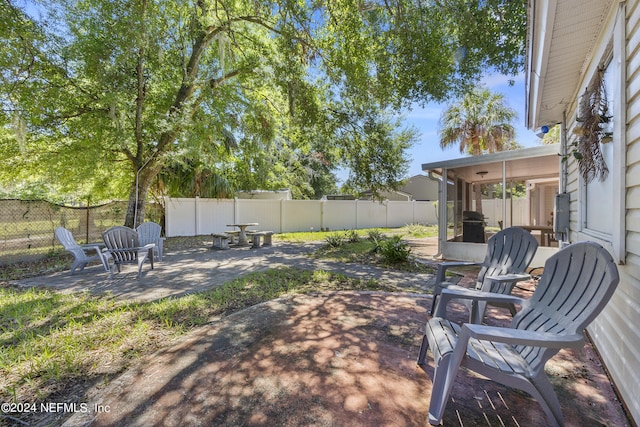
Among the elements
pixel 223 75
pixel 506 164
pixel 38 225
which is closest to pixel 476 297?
pixel 506 164

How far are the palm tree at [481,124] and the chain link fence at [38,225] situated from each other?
13949mm

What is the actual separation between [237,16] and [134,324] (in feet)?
24.3

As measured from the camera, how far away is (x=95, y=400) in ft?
6.50

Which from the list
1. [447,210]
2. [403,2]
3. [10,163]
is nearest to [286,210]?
[447,210]

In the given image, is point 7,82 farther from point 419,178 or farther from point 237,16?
point 419,178

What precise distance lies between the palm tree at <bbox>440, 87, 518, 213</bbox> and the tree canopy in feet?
16.8

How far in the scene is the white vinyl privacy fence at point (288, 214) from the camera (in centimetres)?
1143

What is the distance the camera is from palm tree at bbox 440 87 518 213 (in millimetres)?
13289

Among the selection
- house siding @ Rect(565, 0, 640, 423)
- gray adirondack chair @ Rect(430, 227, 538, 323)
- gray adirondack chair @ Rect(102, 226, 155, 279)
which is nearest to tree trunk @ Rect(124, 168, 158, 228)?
gray adirondack chair @ Rect(102, 226, 155, 279)

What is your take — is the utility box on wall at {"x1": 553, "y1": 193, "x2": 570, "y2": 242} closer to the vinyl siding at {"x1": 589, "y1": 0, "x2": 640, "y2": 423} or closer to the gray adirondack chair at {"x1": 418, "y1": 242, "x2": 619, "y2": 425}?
the vinyl siding at {"x1": 589, "y1": 0, "x2": 640, "y2": 423}

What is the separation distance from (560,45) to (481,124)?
1198 centimetres

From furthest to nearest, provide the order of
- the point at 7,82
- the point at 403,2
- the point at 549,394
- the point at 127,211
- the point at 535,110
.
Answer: the point at 127,211, the point at 7,82, the point at 403,2, the point at 535,110, the point at 549,394

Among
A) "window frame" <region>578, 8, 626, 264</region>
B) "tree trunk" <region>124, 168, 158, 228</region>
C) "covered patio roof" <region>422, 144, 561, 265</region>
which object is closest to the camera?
"window frame" <region>578, 8, 626, 264</region>

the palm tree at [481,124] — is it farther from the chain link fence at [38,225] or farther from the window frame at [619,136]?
the chain link fence at [38,225]
